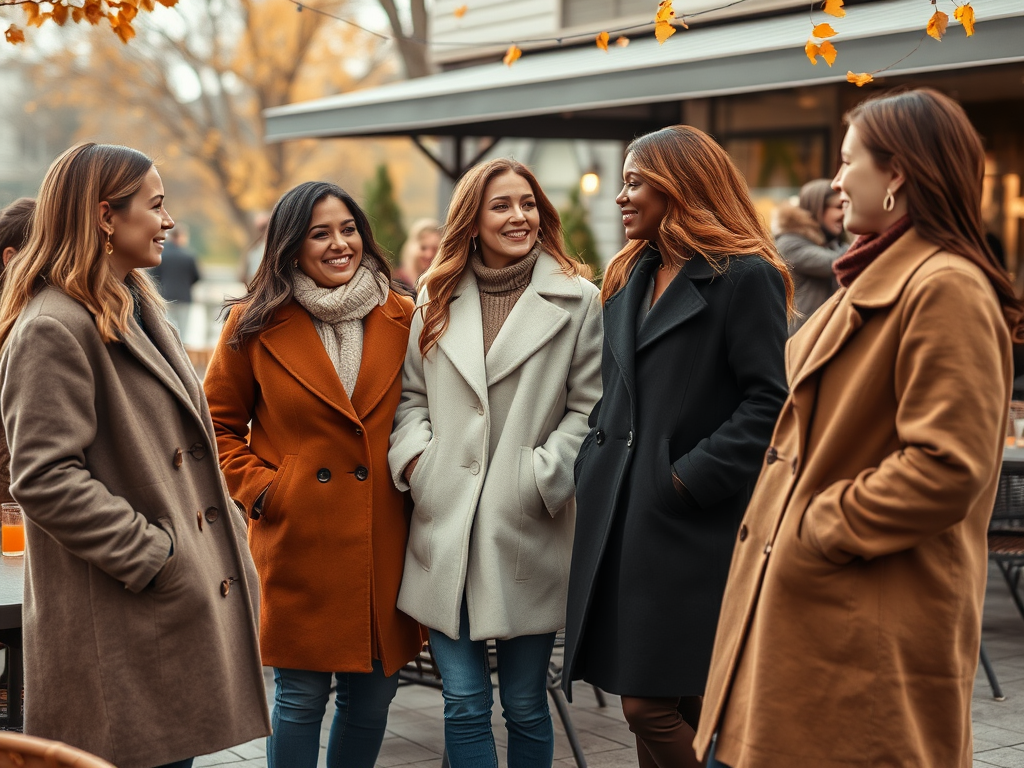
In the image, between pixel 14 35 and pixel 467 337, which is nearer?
pixel 467 337

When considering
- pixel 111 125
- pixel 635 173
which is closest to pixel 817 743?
pixel 635 173

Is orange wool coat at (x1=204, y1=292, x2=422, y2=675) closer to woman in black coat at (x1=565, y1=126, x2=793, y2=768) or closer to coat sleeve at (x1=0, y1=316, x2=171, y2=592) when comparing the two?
woman in black coat at (x1=565, y1=126, x2=793, y2=768)

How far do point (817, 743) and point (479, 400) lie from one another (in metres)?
1.57

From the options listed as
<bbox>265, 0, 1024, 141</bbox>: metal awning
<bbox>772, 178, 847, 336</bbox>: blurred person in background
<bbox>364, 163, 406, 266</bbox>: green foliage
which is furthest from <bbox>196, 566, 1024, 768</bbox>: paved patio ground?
<bbox>364, 163, 406, 266</bbox>: green foliage

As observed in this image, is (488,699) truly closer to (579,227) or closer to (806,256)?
(806,256)

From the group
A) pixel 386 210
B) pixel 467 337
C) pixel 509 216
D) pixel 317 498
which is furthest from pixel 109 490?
pixel 386 210

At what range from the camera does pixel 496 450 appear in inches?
149

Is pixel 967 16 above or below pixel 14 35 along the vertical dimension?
below

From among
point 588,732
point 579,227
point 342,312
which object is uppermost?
point 579,227

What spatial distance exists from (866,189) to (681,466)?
987mm

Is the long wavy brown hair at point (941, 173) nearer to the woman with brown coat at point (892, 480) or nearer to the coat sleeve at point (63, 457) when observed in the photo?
the woman with brown coat at point (892, 480)

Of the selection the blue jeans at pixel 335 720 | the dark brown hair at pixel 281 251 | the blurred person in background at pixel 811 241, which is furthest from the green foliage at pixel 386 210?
the blue jeans at pixel 335 720

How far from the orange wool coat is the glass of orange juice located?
2.21ft

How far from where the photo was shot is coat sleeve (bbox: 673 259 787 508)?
3299 mm
